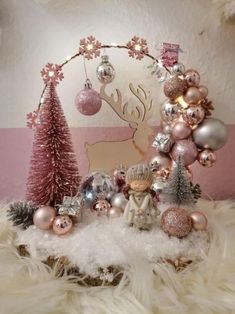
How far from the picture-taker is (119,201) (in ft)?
2.74

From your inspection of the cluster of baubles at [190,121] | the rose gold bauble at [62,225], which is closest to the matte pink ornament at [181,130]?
the cluster of baubles at [190,121]

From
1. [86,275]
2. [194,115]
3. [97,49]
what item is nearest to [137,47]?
[97,49]

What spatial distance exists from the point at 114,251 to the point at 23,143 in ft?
1.55

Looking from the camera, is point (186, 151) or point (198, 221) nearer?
point (198, 221)

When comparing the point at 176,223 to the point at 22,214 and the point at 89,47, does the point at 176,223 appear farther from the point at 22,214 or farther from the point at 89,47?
the point at 89,47

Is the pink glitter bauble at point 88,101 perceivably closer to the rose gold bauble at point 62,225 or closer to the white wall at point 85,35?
the white wall at point 85,35

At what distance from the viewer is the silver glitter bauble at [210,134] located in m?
0.88

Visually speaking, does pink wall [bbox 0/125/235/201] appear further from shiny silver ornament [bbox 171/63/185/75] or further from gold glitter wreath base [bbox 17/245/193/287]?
gold glitter wreath base [bbox 17/245/193/287]

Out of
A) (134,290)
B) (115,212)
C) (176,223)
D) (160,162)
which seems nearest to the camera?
(134,290)

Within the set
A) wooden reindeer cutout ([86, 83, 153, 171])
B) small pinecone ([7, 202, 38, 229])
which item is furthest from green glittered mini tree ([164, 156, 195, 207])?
small pinecone ([7, 202, 38, 229])

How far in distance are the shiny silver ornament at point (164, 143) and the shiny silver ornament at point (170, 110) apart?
0.13 feet

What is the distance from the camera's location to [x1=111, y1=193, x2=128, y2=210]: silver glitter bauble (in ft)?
2.72

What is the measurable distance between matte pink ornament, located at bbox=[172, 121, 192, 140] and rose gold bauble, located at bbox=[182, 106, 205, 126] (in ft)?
0.04

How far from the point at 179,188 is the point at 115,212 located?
14 centimetres
